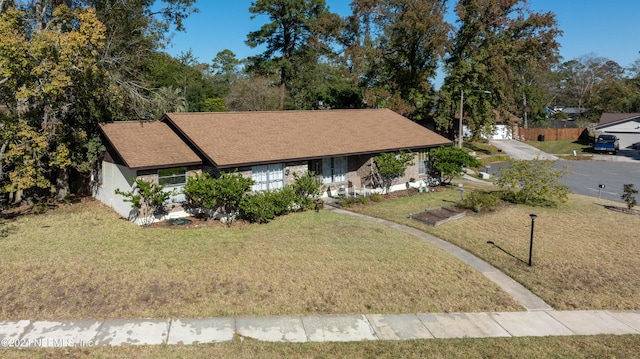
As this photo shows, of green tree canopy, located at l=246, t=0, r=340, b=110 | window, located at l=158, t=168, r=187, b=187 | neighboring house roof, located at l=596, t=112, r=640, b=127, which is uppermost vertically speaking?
green tree canopy, located at l=246, t=0, r=340, b=110

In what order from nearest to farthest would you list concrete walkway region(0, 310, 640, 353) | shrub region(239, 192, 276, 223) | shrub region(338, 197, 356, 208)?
1. concrete walkway region(0, 310, 640, 353)
2. shrub region(239, 192, 276, 223)
3. shrub region(338, 197, 356, 208)

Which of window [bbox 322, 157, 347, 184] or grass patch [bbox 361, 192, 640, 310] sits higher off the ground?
window [bbox 322, 157, 347, 184]

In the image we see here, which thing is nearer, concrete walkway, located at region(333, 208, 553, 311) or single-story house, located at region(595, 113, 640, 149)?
concrete walkway, located at region(333, 208, 553, 311)

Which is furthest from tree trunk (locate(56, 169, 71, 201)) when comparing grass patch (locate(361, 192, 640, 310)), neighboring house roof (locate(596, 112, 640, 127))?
neighboring house roof (locate(596, 112, 640, 127))

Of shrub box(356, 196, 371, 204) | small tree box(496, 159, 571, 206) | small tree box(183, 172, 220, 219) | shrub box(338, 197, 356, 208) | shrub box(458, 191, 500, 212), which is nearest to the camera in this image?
small tree box(183, 172, 220, 219)

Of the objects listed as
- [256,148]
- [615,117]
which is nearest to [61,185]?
[256,148]

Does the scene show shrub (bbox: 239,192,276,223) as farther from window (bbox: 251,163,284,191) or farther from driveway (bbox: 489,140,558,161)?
driveway (bbox: 489,140,558,161)

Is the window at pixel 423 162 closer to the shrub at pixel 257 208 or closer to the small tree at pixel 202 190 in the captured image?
the shrub at pixel 257 208

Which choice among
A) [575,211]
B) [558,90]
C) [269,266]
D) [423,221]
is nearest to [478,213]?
[423,221]
